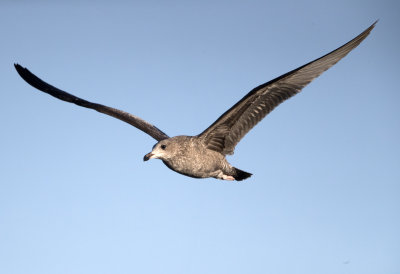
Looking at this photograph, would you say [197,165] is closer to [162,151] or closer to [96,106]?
[162,151]

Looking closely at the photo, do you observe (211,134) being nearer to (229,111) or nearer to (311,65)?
(229,111)

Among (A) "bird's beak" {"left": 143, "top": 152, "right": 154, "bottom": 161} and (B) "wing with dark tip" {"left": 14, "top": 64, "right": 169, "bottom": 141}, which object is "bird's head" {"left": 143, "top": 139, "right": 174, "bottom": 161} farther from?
(B) "wing with dark tip" {"left": 14, "top": 64, "right": 169, "bottom": 141}

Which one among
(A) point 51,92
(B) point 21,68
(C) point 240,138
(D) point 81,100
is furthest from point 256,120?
(B) point 21,68

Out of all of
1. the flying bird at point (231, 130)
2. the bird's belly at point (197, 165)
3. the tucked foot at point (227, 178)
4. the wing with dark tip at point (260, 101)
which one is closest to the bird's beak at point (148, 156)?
the flying bird at point (231, 130)

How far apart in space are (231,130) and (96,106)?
3909 millimetres

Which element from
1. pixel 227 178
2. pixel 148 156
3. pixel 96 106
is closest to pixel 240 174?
pixel 227 178

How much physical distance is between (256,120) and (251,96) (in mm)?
861

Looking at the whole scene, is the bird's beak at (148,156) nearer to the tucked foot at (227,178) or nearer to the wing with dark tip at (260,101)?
the wing with dark tip at (260,101)

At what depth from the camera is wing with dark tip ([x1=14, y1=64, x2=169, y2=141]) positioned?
12.6 m

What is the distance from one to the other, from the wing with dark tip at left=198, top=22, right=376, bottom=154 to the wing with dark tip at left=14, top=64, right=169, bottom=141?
2.16 meters

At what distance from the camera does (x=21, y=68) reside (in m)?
14.0

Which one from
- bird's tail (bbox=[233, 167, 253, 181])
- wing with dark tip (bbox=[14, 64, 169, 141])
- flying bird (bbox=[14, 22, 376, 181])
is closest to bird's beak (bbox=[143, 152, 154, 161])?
flying bird (bbox=[14, 22, 376, 181])

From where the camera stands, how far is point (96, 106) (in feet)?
42.2

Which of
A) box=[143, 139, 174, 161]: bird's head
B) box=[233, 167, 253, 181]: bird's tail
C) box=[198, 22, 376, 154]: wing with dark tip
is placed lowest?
box=[233, 167, 253, 181]: bird's tail
